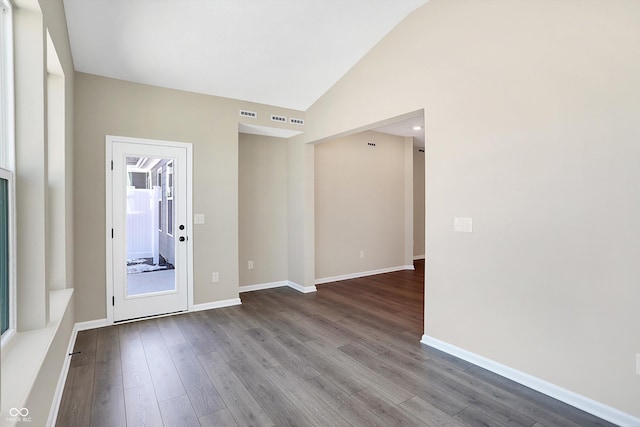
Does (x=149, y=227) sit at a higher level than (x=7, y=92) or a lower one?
lower

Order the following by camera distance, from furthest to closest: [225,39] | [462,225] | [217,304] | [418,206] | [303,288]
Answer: [418,206] → [303,288] → [217,304] → [225,39] → [462,225]

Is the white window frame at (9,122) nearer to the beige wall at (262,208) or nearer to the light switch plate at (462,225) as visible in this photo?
the light switch plate at (462,225)

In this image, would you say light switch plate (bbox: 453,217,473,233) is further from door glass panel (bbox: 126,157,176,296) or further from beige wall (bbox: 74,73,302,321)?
door glass panel (bbox: 126,157,176,296)

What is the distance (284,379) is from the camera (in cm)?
257

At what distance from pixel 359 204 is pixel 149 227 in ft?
12.1

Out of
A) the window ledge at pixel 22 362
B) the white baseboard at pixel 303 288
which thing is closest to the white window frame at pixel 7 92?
the window ledge at pixel 22 362

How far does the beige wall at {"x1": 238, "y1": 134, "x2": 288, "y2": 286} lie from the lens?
5137 mm

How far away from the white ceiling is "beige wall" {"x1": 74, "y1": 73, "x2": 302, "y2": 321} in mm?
198

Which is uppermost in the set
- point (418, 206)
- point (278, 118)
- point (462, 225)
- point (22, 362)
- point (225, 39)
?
point (225, 39)

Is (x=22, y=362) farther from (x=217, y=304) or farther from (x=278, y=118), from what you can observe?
(x=278, y=118)

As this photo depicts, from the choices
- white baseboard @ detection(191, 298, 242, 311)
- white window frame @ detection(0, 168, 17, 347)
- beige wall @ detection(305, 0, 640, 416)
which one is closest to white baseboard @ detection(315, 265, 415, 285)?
white baseboard @ detection(191, 298, 242, 311)

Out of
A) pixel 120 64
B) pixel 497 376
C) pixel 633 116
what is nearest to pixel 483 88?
pixel 633 116

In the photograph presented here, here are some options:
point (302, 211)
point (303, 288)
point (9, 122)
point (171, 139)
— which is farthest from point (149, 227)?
point (303, 288)

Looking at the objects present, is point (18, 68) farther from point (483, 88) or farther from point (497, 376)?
point (497, 376)
